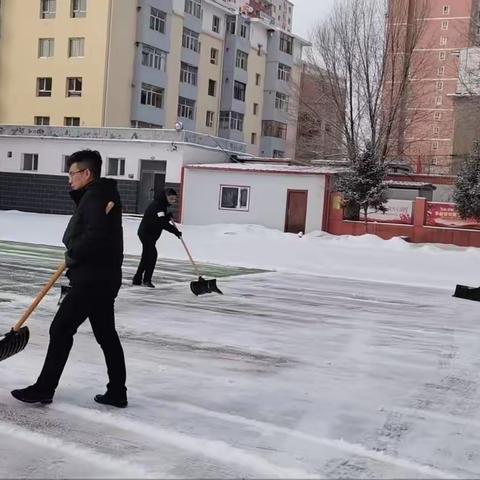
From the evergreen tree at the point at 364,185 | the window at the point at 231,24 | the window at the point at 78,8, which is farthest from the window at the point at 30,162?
the window at the point at 231,24

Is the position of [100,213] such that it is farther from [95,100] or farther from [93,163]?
[95,100]

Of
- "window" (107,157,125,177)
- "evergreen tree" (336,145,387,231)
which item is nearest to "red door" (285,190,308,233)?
"evergreen tree" (336,145,387,231)

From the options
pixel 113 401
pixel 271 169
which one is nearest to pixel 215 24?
pixel 271 169

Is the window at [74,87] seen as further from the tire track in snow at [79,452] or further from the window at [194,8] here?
the tire track in snow at [79,452]

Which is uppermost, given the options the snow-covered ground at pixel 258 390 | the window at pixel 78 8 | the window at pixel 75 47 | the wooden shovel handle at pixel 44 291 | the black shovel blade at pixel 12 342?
the window at pixel 78 8

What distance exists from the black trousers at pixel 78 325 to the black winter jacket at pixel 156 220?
6.63 metres

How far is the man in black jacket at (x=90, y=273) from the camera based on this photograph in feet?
14.6

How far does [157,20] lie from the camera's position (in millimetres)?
46969

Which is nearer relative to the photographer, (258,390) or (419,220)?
Answer: (258,390)

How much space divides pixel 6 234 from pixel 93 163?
1903cm

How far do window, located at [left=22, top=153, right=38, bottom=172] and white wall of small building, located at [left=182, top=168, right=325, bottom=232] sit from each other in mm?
8867

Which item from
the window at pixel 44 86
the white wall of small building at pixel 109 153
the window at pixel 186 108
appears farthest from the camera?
the window at pixel 186 108

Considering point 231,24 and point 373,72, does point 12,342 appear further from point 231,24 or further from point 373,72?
point 231,24

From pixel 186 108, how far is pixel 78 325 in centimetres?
4881
